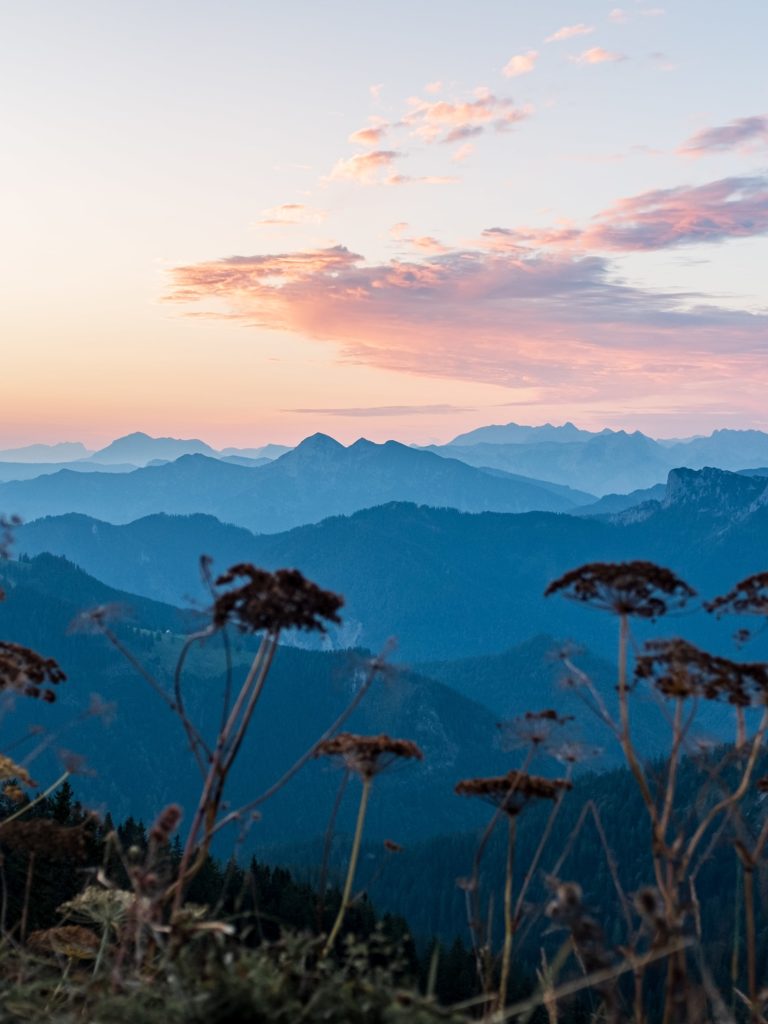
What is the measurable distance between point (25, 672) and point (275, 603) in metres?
3.19

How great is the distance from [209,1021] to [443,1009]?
1.21 metres

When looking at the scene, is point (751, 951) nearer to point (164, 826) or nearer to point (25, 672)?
point (164, 826)

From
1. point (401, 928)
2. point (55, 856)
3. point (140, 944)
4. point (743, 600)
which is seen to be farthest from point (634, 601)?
point (401, 928)

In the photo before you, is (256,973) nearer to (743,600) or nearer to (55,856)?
(55,856)

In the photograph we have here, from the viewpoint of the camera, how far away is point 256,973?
18.0ft

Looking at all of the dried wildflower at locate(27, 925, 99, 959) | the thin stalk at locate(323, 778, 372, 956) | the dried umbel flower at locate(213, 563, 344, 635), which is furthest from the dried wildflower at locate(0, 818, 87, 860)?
the dried umbel flower at locate(213, 563, 344, 635)

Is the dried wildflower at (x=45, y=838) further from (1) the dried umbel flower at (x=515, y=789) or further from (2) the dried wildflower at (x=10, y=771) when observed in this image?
(1) the dried umbel flower at (x=515, y=789)

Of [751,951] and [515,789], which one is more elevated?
[515,789]

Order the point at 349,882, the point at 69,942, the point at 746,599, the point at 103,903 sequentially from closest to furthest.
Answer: the point at 349,882, the point at 746,599, the point at 103,903, the point at 69,942

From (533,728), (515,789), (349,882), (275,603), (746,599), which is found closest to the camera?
(349,882)

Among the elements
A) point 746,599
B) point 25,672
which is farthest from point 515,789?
point 25,672

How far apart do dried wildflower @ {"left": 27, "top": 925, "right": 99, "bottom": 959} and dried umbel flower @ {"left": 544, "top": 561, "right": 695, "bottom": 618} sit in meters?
5.12

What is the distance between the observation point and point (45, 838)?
30.6ft

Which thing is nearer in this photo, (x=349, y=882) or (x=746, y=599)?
(x=349, y=882)
